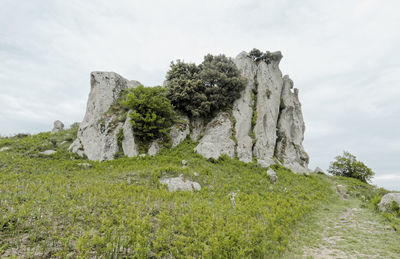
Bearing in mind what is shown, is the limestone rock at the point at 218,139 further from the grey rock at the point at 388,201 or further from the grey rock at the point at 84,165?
the grey rock at the point at 388,201

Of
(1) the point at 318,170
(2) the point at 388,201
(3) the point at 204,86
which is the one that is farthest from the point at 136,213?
(1) the point at 318,170

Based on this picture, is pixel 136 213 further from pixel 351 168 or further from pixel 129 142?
pixel 351 168

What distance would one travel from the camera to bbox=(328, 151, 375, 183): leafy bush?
119ft

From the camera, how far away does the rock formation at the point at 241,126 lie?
20969 millimetres

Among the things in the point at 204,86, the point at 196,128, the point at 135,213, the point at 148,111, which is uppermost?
the point at 204,86

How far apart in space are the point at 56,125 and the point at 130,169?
30043 mm

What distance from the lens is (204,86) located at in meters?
26.0

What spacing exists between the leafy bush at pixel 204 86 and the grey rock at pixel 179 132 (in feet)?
→ 6.45

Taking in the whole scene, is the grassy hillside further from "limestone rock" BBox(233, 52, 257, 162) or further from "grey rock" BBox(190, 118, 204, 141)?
"grey rock" BBox(190, 118, 204, 141)

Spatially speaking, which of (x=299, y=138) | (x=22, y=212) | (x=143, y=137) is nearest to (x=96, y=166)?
(x=143, y=137)

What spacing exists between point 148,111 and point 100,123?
270 inches

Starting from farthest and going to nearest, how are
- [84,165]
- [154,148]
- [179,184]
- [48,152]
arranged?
[154,148] < [48,152] < [84,165] < [179,184]

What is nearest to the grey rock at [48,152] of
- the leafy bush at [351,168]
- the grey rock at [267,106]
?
the grey rock at [267,106]

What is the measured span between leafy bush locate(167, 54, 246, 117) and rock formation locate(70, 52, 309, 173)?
74.4 inches
